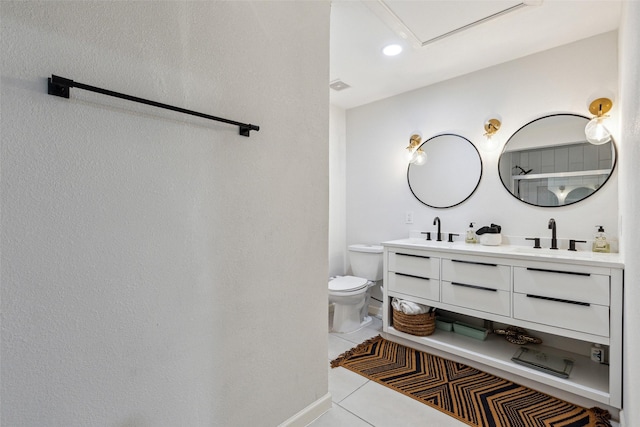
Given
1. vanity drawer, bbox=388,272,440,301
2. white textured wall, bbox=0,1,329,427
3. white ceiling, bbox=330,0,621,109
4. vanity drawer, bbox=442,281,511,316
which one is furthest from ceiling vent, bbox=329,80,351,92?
vanity drawer, bbox=442,281,511,316

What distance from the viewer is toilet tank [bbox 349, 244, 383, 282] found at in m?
3.00

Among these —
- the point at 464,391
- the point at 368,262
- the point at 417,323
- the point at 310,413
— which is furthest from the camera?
the point at 368,262

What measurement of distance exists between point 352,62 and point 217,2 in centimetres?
152

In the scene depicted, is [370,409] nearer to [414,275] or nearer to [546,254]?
[414,275]

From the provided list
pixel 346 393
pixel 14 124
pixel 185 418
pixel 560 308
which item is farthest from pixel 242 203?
pixel 560 308

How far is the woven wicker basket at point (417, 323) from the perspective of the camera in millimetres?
2393

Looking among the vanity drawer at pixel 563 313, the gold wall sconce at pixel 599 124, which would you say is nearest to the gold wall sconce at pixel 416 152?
the gold wall sconce at pixel 599 124

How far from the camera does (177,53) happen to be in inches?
42.3

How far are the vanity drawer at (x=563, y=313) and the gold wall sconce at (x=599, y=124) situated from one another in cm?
114

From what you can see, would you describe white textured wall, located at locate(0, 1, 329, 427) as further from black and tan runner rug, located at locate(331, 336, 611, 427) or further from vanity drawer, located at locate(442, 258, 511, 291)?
vanity drawer, located at locate(442, 258, 511, 291)

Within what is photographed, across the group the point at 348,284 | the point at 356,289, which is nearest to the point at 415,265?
the point at 356,289

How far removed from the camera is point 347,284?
276 centimetres

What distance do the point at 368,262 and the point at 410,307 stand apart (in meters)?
0.69

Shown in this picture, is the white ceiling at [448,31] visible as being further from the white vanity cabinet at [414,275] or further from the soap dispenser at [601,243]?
the white vanity cabinet at [414,275]
